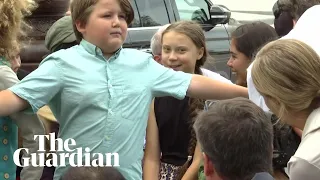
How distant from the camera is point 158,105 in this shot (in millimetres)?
4336

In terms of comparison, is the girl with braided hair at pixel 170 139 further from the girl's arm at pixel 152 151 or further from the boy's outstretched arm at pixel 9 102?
the boy's outstretched arm at pixel 9 102

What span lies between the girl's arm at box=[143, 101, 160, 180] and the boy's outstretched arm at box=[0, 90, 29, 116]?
3.69 ft

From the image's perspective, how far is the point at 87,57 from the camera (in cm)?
353

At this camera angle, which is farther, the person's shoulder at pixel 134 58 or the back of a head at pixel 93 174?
the person's shoulder at pixel 134 58

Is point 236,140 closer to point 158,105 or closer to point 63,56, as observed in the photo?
point 63,56

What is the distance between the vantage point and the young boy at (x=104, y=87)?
3398 millimetres

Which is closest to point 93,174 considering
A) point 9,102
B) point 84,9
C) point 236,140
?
point 236,140

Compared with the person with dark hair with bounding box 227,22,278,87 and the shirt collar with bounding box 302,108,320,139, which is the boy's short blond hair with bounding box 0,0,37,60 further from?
the shirt collar with bounding box 302,108,320,139

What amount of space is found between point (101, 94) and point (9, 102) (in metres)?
0.45

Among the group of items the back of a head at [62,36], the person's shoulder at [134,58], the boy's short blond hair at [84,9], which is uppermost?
the boy's short blond hair at [84,9]

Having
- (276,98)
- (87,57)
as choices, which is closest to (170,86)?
(87,57)

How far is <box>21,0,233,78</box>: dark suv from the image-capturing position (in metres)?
7.10

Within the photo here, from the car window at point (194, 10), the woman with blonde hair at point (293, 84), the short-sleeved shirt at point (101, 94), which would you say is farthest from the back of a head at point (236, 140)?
the car window at point (194, 10)

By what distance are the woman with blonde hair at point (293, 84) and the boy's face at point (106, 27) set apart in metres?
0.80
